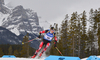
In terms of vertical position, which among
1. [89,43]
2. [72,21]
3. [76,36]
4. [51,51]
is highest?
[72,21]

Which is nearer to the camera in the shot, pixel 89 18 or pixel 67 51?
pixel 89 18

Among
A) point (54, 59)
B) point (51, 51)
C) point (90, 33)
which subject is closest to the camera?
point (54, 59)

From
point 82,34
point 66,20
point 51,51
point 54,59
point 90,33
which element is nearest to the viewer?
point 54,59

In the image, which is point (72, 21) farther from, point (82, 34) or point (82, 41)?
point (82, 41)

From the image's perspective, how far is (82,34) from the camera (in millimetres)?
42594

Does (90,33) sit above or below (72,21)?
below

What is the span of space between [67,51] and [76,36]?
8.01 m

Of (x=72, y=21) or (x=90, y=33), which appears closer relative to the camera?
(x=72, y=21)

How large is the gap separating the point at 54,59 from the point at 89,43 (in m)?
46.9

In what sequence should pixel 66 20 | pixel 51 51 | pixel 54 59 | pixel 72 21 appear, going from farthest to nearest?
pixel 51 51
pixel 66 20
pixel 72 21
pixel 54 59

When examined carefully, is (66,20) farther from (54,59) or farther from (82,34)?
(54,59)

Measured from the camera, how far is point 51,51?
52094 mm

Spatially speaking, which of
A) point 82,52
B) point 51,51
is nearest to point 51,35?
point 82,52

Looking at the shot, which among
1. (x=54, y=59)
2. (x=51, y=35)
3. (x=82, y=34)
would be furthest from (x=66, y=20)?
(x=54, y=59)
